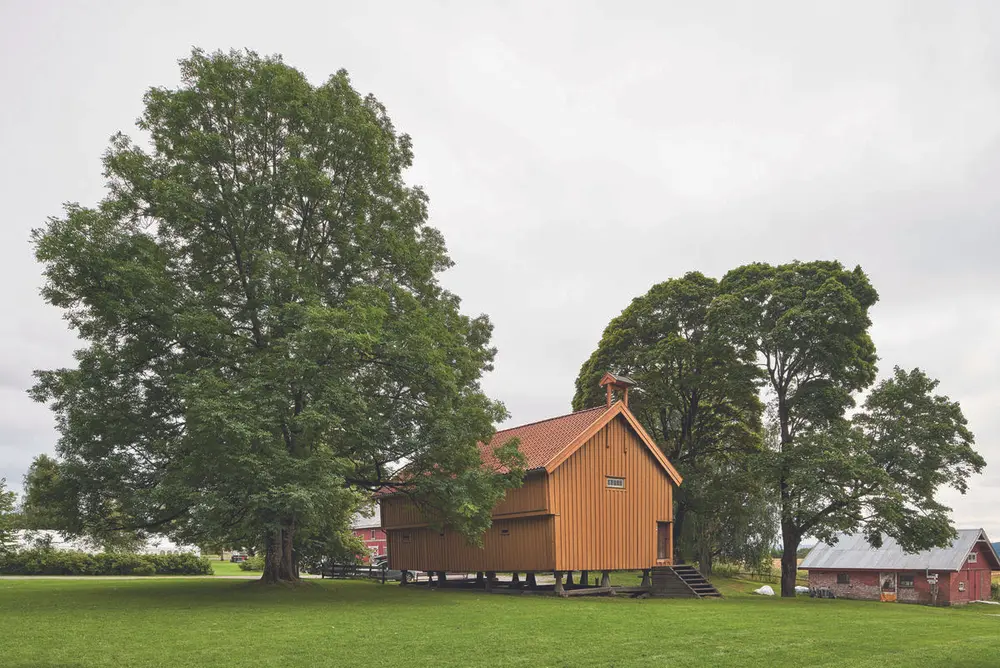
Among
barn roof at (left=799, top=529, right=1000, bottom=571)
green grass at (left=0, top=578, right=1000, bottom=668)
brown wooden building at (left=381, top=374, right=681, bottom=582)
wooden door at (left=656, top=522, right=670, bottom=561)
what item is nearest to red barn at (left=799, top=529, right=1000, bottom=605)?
barn roof at (left=799, top=529, right=1000, bottom=571)

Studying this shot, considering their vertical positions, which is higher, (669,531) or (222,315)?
(222,315)

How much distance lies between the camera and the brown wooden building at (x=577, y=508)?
27828mm

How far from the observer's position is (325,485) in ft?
67.4

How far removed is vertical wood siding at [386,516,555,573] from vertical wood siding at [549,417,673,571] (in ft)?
2.38

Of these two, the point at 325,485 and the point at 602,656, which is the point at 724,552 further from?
the point at 602,656

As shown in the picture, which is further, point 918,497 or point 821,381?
point 821,381

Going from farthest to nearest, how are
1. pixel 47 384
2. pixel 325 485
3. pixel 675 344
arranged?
1. pixel 675 344
2. pixel 47 384
3. pixel 325 485

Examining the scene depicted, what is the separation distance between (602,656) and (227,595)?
15645mm

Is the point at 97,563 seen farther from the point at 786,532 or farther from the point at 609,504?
the point at 786,532

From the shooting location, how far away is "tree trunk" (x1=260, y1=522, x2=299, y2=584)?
26.0 metres

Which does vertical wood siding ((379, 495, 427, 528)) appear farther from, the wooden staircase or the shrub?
the shrub

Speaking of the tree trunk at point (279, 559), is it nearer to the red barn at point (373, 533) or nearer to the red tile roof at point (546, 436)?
the red tile roof at point (546, 436)

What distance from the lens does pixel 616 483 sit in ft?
99.1

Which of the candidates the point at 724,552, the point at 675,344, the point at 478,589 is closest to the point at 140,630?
the point at 478,589
